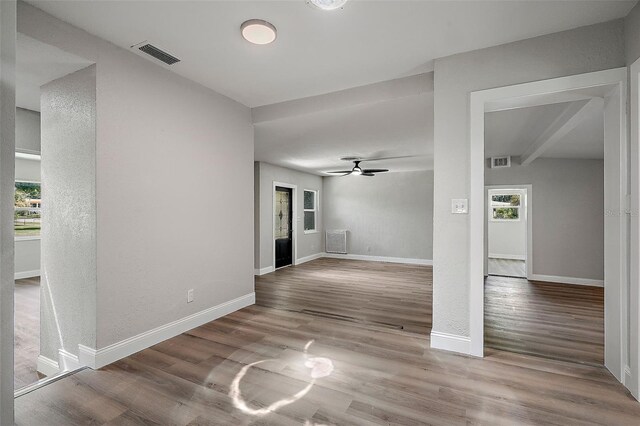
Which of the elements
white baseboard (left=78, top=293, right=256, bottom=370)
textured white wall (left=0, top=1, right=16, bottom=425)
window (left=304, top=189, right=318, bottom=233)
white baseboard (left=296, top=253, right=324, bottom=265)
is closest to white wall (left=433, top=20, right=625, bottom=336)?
white baseboard (left=78, top=293, right=256, bottom=370)

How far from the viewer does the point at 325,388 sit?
2.07 meters

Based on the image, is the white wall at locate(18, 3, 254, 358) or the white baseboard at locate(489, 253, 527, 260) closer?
the white wall at locate(18, 3, 254, 358)

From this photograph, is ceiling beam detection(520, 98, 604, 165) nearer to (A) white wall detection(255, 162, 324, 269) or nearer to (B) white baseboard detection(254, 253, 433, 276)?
(B) white baseboard detection(254, 253, 433, 276)

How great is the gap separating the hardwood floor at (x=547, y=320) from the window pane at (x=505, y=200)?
4.21m

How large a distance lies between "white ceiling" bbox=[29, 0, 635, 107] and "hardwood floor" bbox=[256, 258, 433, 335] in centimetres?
275

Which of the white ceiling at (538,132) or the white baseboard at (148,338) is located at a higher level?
the white ceiling at (538,132)

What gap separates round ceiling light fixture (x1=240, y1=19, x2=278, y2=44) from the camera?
2149 mm

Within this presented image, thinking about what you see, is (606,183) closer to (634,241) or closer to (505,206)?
(634,241)

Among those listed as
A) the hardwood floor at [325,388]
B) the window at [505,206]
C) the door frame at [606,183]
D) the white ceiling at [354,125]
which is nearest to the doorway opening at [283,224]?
the white ceiling at [354,125]

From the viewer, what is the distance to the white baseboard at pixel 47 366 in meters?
2.63

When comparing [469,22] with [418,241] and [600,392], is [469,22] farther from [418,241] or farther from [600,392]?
[418,241]

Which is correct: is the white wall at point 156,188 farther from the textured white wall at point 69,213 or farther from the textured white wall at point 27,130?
the textured white wall at point 27,130

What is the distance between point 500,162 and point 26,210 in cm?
1037

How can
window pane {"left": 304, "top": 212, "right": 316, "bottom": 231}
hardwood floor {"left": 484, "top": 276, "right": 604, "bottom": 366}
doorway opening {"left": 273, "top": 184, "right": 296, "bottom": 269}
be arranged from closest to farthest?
hardwood floor {"left": 484, "top": 276, "right": 604, "bottom": 366} → doorway opening {"left": 273, "top": 184, "right": 296, "bottom": 269} → window pane {"left": 304, "top": 212, "right": 316, "bottom": 231}
